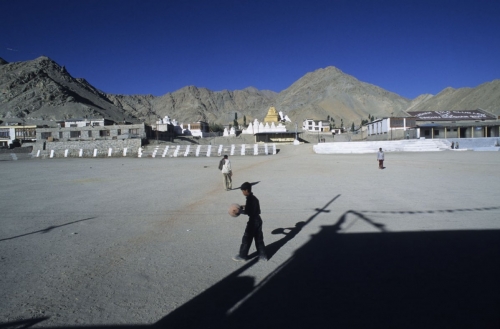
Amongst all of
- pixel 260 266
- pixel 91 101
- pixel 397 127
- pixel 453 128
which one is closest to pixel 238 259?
pixel 260 266

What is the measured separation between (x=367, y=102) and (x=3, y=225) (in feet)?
629

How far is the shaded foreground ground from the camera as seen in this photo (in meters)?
3.66

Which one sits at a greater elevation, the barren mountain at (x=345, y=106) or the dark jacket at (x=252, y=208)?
the barren mountain at (x=345, y=106)

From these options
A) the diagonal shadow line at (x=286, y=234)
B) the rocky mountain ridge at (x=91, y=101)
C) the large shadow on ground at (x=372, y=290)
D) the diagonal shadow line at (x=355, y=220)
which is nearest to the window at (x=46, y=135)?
the rocky mountain ridge at (x=91, y=101)

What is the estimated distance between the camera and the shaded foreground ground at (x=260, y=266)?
12.0 feet

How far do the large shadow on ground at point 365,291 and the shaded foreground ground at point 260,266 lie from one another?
0.06 ft

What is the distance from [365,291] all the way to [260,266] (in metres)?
1.63

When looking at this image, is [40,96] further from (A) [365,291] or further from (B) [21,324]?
→ (A) [365,291]

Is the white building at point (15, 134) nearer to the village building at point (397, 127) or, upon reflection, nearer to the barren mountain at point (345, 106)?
the village building at point (397, 127)

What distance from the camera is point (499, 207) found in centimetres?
882

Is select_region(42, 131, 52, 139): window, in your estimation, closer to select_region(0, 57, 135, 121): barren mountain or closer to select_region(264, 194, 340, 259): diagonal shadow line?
select_region(264, 194, 340, 259): diagonal shadow line

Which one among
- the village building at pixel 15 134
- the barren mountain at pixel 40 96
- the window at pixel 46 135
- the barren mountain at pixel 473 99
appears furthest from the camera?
the barren mountain at pixel 40 96

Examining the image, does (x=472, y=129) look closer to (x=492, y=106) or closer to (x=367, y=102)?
(x=492, y=106)

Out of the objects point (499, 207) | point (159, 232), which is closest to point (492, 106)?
point (499, 207)
